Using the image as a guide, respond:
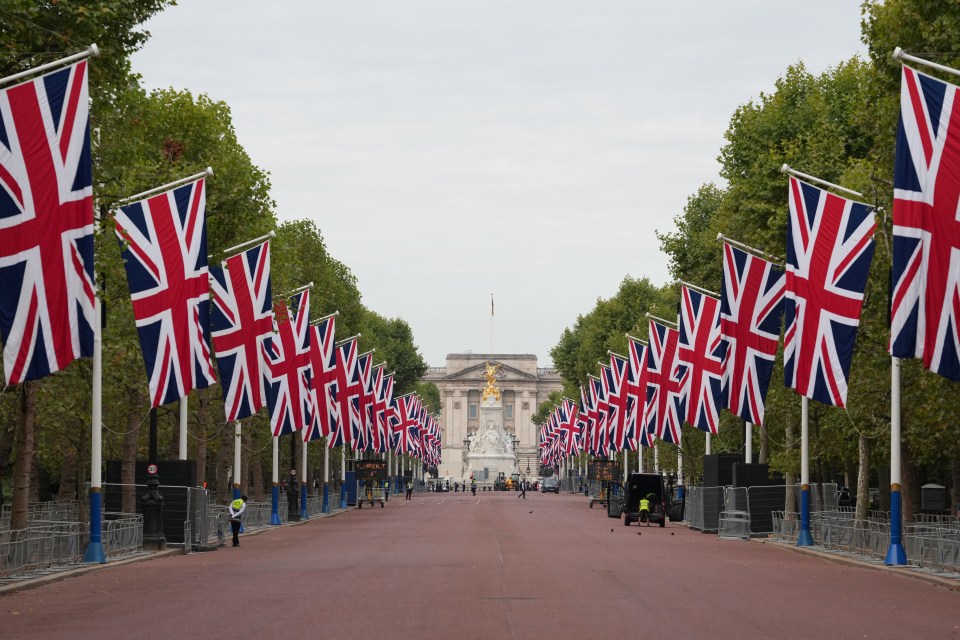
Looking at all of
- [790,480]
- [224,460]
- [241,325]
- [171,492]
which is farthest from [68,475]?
[241,325]

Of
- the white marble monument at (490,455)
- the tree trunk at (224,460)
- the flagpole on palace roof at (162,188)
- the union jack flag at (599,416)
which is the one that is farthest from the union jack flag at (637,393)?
the white marble monument at (490,455)

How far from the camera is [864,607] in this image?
23547 mm

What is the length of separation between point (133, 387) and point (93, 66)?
1799 centimetres

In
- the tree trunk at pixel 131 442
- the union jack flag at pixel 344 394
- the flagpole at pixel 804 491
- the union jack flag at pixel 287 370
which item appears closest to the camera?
the flagpole at pixel 804 491

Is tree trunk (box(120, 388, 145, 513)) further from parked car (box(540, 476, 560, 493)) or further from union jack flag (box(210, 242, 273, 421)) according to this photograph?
parked car (box(540, 476, 560, 493))

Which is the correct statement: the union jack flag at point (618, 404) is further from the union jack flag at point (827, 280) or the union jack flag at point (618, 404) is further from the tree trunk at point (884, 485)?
the union jack flag at point (827, 280)

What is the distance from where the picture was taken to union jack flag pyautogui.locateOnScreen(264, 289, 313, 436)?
52094mm

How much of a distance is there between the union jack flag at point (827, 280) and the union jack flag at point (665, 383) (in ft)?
64.6

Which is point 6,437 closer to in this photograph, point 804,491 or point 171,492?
point 171,492

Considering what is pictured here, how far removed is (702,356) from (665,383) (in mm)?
8307

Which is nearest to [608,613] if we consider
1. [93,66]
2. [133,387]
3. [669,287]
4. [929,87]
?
[929,87]

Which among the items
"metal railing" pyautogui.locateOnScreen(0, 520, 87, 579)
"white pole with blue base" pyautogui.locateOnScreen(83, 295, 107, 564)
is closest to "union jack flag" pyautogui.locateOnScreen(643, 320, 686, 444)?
"white pole with blue base" pyautogui.locateOnScreen(83, 295, 107, 564)

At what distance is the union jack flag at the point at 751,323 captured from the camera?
1655 inches

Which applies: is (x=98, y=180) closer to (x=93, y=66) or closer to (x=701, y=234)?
(x=93, y=66)
